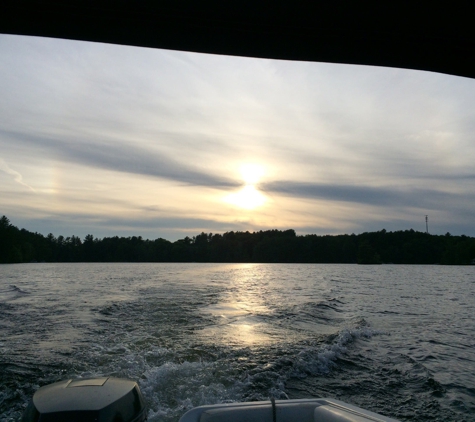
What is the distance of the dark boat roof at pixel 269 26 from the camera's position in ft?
10.8

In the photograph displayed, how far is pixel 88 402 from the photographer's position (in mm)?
2199

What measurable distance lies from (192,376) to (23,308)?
8.52 m

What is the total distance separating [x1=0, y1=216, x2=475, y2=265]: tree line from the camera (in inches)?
3413

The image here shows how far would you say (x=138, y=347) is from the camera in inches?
297

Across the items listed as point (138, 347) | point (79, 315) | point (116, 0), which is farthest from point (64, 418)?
point (79, 315)

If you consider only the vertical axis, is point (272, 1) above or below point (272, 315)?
above

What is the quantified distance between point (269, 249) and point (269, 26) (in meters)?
95.0

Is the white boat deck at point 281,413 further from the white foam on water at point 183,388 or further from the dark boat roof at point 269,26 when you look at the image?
the dark boat roof at point 269,26

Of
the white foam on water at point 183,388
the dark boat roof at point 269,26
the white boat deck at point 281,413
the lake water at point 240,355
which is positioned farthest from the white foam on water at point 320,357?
the dark boat roof at point 269,26

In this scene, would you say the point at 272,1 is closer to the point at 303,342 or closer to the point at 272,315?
the point at 303,342

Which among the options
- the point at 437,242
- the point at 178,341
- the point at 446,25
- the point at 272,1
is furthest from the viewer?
the point at 437,242

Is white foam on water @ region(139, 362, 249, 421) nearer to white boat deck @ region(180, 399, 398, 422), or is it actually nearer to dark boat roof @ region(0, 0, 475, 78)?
white boat deck @ region(180, 399, 398, 422)

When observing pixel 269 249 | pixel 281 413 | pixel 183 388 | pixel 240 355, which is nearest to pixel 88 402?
pixel 281 413

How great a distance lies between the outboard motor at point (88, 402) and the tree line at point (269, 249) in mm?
83284
